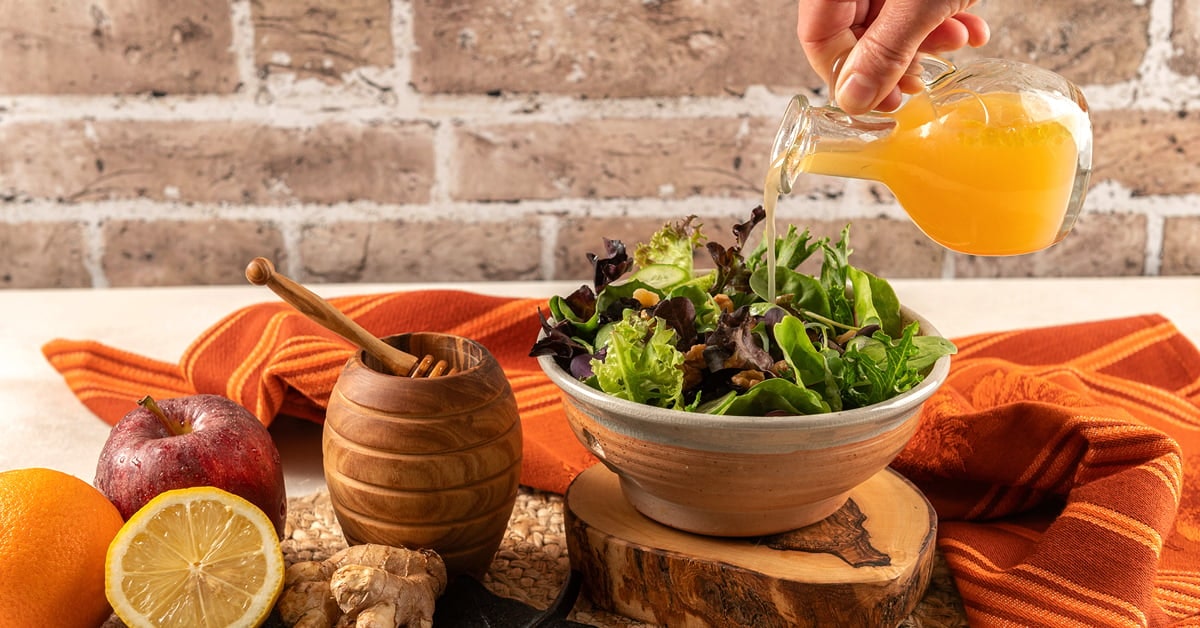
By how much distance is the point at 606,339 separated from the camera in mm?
941

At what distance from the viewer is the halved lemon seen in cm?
82

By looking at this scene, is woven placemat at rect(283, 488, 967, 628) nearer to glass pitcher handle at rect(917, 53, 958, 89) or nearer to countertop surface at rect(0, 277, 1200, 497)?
countertop surface at rect(0, 277, 1200, 497)

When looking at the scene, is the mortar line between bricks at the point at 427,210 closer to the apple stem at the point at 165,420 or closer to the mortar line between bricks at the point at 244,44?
the mortar line between bricks at the point at 244,44

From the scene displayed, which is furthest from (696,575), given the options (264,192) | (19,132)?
(19,132)

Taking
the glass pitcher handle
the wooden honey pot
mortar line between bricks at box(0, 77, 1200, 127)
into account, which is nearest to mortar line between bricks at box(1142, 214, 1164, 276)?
mortar line between bricks at box(0, 77, 1200, 127)

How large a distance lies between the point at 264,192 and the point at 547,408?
82cm

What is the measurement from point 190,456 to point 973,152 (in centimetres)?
70

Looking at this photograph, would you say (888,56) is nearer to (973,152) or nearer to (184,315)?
(973,152)

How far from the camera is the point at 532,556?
3.36ft

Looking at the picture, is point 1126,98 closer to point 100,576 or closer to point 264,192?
point 264,192

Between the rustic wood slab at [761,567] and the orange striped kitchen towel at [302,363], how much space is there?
19 cm

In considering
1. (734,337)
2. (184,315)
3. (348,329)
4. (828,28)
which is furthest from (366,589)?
(184,315)

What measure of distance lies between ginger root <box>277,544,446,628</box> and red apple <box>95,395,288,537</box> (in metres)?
0.13

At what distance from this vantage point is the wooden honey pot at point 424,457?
2.94 feet
